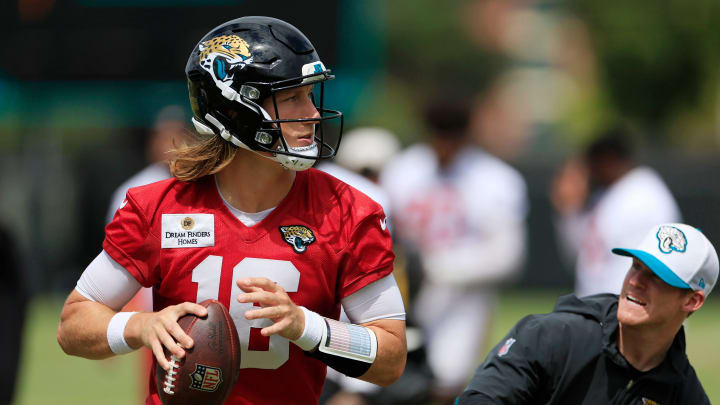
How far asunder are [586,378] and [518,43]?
4293cm

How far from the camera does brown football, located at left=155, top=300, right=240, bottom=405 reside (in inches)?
128

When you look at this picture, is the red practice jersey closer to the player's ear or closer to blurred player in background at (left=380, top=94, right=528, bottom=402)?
the player's ear

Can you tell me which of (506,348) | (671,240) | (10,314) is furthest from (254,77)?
(10,314)

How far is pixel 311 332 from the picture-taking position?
3.34m

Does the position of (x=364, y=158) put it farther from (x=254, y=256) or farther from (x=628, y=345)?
(x=254, y=256)

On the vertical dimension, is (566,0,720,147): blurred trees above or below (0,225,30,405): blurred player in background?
below

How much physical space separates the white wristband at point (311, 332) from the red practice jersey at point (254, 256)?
5.9 inches

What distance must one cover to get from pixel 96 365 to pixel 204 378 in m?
9.35

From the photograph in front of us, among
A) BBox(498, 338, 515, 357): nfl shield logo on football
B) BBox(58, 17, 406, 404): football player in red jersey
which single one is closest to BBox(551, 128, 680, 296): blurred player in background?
BBox(498, 338, 515, 357): nfl shield logo on football

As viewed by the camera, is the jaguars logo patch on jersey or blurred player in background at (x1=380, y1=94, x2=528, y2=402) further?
blurred player in background at (x1=380, y1=94, x2=528, y2=402)

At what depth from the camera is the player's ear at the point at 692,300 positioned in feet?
13.4

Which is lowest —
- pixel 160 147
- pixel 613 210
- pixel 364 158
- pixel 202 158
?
pixel 613 210

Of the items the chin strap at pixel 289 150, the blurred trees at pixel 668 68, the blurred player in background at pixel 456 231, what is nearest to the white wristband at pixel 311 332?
the chin strap at pixel 289 150

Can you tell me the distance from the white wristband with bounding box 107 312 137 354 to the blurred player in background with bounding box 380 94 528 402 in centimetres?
411
